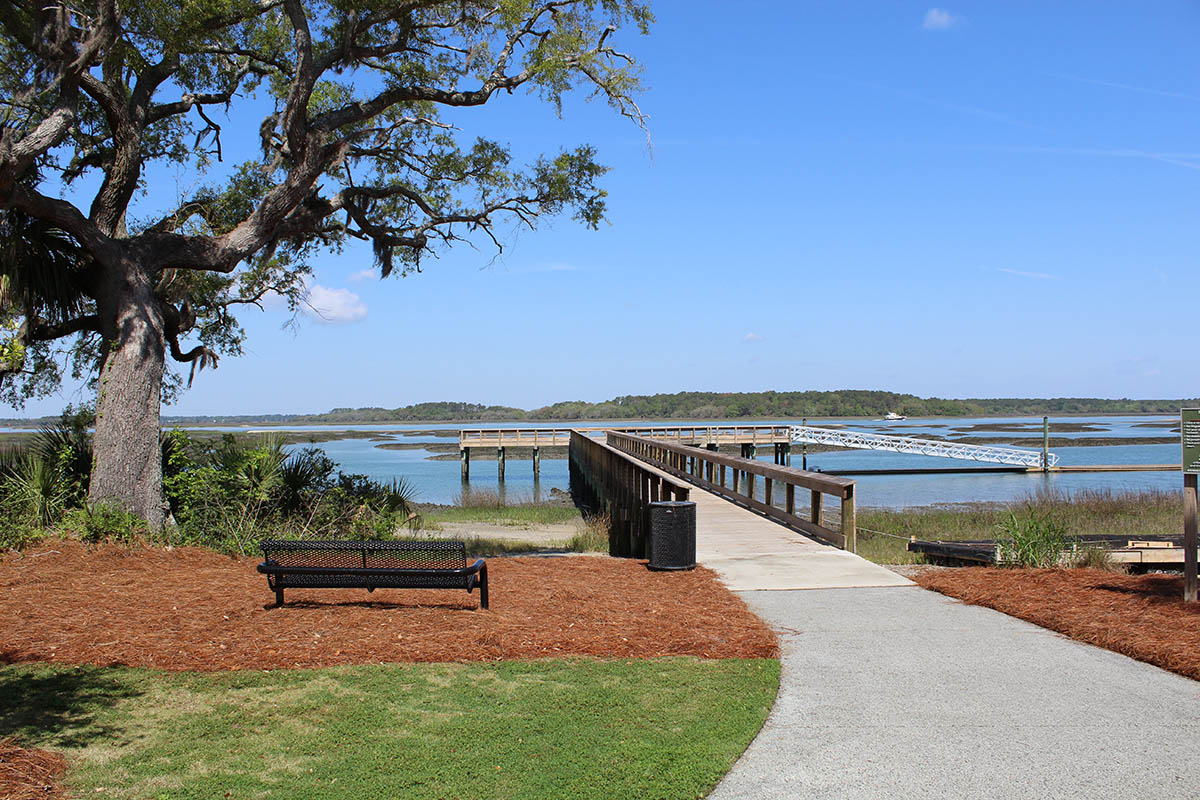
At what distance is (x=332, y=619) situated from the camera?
292 inches

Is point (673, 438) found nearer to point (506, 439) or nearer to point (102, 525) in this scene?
point (506, 439)

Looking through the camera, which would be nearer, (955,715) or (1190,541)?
(955,715)

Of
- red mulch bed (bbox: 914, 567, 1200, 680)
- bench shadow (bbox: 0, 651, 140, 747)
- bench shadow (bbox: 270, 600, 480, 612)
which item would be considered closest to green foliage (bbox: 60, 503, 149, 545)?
bench shadow (bbox: 270, 600, 480, 612)

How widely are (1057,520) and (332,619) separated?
59.6ft

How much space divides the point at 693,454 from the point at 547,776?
14.5m

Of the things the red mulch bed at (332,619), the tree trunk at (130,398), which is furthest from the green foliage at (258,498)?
the red mulch bed at (332,619)

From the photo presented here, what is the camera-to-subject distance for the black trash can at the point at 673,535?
993cm

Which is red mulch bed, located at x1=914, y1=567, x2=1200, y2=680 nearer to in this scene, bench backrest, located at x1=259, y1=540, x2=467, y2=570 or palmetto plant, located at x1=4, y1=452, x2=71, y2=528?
bench backrest, located at x1=259, y1=540, x2=467, y2=570

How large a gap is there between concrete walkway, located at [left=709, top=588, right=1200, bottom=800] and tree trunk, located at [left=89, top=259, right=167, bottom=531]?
323 inches

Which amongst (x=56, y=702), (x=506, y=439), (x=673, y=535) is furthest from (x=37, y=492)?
(x=506, y=439)

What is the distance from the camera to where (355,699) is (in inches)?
218

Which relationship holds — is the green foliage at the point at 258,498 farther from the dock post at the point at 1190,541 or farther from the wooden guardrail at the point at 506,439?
the wooden guardrail at the point at 506,439

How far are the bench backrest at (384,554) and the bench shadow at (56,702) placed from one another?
199 centimetres

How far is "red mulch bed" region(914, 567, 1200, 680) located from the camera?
21.0ft
